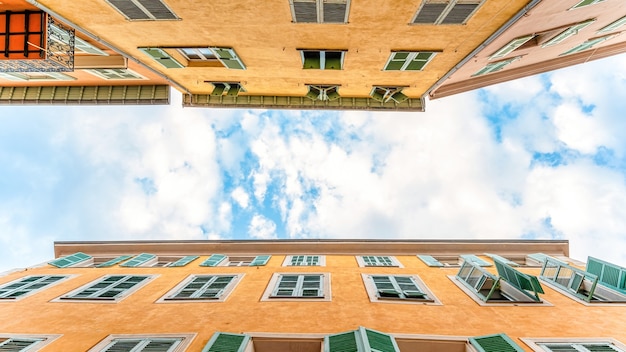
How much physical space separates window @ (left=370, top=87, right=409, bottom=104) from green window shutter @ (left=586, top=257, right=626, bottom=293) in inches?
329

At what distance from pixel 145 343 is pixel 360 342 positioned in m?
4.62

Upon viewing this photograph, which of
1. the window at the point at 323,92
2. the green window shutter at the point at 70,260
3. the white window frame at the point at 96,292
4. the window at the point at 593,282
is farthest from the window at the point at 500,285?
the green window shutter at the point at 70,260

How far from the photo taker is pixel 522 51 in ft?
36.3

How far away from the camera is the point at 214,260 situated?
13.7 metres

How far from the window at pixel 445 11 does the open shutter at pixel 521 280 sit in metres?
6.76

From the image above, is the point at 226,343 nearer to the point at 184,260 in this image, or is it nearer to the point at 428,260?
the point at 184,260

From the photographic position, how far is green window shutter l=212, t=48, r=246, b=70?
966 centimetres

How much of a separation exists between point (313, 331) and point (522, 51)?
11.1 m

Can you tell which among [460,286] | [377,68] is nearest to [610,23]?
[377,68]

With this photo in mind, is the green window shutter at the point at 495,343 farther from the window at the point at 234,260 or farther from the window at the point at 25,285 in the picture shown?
the window at the point at 25,285

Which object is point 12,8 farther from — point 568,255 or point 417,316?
point 568,255

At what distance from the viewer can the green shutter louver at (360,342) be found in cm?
626

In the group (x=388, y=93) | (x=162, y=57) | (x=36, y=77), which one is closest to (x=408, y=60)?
(x=388, y=93)

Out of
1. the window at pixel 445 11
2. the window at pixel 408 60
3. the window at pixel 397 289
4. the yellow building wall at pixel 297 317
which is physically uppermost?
the window at pixel 445 11
